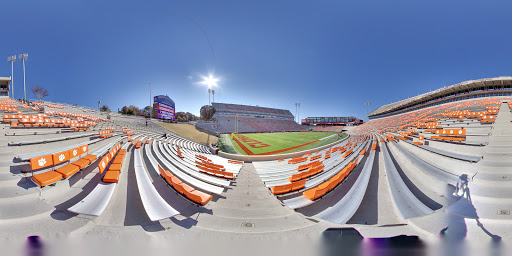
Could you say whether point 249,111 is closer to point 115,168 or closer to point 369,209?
point 115,168

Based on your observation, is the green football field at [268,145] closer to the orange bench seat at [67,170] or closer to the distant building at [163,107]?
the orange bench seat at [67,170]

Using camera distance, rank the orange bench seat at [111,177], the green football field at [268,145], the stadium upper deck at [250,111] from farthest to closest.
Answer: the stadium upper deck at [250,111] < the green football field at [268,145] < the orange bench seat at [111,177]

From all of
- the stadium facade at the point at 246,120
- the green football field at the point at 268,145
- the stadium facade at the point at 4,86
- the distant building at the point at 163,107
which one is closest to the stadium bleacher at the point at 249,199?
the green football field at the point at 268,145

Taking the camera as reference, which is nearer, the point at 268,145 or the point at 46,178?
the point at 46,178

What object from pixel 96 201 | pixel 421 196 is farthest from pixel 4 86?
pixel 421 196

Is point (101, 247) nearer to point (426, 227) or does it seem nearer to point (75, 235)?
point (75, 235)

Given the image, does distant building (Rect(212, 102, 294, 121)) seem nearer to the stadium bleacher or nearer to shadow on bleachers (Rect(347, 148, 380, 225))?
the stadium bleacher

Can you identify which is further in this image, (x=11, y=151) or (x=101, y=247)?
(x=11, y=151)

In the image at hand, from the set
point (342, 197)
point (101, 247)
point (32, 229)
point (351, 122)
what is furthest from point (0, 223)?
point (351, 122)

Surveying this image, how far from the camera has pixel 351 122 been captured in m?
75.9

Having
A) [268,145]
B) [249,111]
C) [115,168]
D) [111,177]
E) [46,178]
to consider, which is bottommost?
[268,145]

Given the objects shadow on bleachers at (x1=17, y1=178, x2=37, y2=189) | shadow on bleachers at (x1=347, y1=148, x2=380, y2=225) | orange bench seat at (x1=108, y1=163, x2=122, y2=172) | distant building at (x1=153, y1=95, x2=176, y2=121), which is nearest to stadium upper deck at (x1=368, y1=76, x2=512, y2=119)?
shadow on bleachers at (x1=347, y1=148, x2=380, y2=225)

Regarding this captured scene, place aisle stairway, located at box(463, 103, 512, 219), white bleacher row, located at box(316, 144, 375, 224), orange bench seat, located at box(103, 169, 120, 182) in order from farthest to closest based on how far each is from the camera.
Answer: orange bench seat, located at box(103, 169, 120, 182) → white bleacher row, located at box(316, 144, 375, 224) → aisle stairway, located at box(463, 103, 512, 219)

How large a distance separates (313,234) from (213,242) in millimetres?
2111
